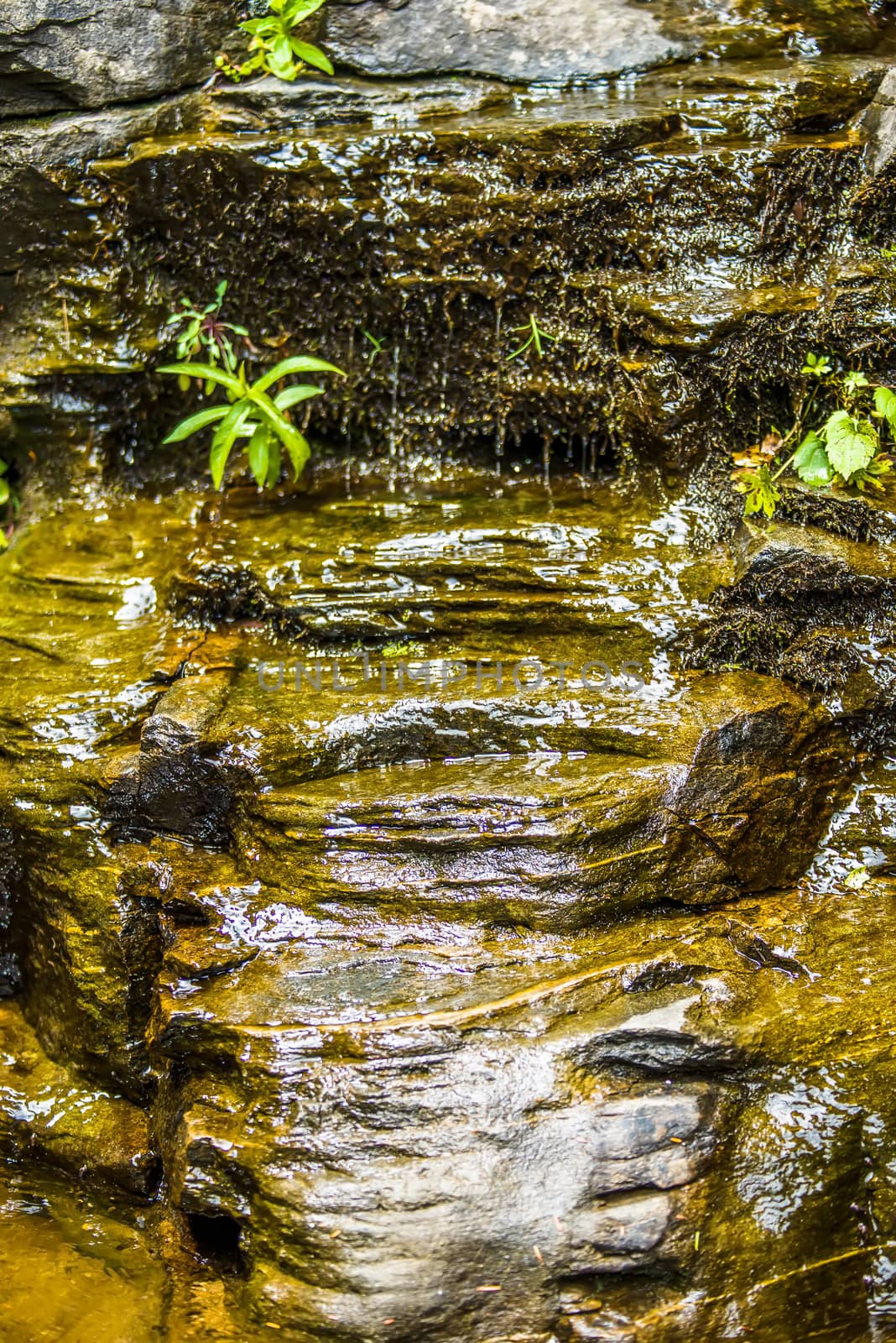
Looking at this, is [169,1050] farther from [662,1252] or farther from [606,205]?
[606,205]

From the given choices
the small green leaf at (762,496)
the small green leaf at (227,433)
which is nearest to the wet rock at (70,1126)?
the small green leaf at (227,433)

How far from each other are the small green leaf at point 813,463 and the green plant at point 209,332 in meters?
2.75

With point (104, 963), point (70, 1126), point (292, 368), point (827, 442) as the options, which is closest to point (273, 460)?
point (292, 368)

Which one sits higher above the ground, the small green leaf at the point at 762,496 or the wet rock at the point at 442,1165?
the small green leaf at the point at 762,496

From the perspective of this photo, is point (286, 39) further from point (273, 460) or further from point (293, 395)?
point (273, 460)

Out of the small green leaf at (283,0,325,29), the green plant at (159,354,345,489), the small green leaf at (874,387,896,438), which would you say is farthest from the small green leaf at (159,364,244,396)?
the small green leaf at (874,387,896,438)

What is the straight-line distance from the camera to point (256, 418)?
478 centimetres

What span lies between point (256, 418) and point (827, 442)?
2.55 metres

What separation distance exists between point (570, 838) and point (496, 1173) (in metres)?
1.08

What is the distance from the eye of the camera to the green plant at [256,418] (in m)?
4.68

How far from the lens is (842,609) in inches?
162

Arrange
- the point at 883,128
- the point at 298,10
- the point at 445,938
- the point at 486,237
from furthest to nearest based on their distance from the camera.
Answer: the point at 298,10 < the point at 486,237 < the point at 883,128 < the point at 445,938

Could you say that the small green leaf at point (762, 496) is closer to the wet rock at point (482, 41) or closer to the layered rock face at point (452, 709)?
the layered rock face at point (452, 709)

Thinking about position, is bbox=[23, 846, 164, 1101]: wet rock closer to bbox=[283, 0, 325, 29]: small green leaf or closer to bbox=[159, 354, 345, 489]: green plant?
bbox=[159, 354, 345, 489]: green plant
